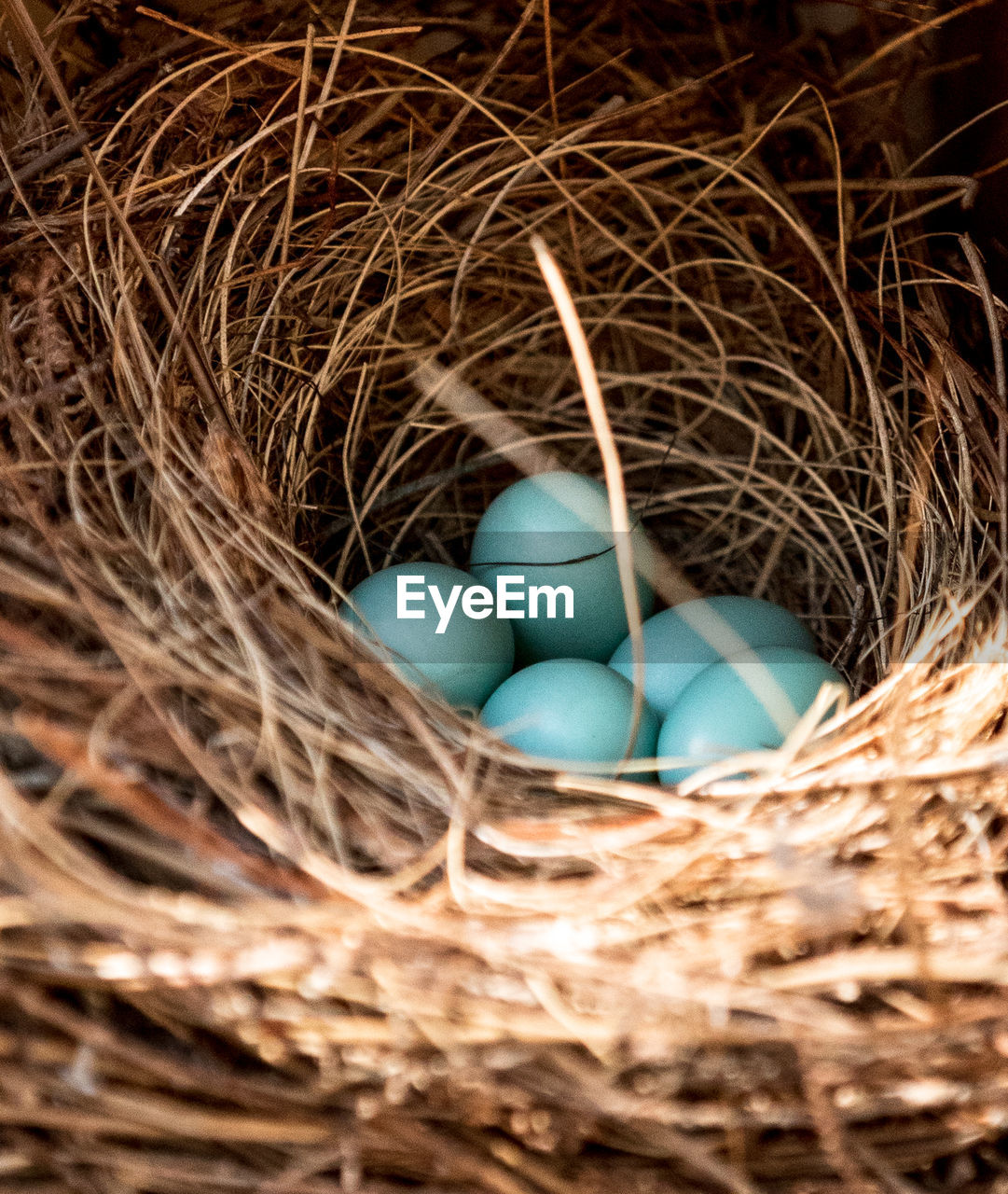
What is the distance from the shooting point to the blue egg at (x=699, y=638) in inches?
34.3

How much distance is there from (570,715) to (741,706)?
0.13 m

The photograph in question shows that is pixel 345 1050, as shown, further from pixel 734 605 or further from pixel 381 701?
pixel 734 605

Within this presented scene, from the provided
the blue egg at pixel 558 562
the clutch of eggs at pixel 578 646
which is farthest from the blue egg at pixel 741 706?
the blue egg at pixel 558 562

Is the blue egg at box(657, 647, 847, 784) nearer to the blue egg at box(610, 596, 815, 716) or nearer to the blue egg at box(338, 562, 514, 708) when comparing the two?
the blue egg at box(610, 596, 815, 716)

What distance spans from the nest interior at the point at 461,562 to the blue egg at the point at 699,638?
0.09 m

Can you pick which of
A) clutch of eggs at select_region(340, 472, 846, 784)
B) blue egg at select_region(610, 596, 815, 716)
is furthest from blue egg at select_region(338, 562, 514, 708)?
blue egg at select_region(610, 596, 815, 716)

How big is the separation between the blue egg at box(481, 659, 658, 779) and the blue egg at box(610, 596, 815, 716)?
6 cm

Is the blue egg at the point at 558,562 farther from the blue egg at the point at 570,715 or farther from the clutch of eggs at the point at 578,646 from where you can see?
the blue egg at the point at 570,715

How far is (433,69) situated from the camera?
36.6 inches

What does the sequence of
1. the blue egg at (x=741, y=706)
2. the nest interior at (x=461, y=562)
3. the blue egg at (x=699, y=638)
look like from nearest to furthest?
the nest interior at (x=461, y=562) < the blue egg at (x=741, y=706) < the blue egg at (x=699, y=638)

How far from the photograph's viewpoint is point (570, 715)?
79 cm

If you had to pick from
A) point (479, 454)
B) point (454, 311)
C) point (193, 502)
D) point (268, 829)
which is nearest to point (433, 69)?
point (454, 311)

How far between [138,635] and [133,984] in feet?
0.69

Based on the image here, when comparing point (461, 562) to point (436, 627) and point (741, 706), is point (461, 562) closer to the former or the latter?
point (436, 627)
